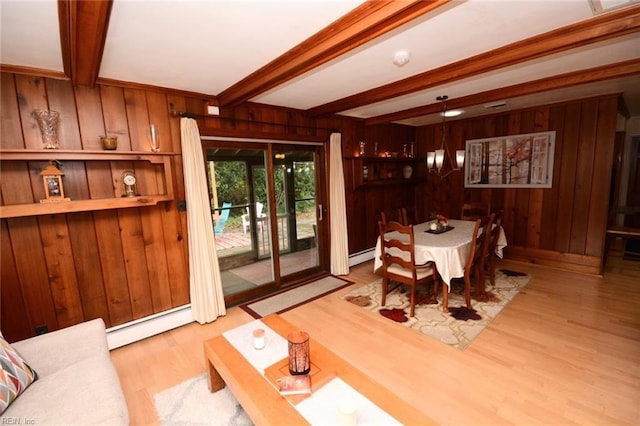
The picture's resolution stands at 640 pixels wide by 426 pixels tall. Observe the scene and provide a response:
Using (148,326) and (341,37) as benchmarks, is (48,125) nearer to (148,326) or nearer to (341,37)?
(148,326)

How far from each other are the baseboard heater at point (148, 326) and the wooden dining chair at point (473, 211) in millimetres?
4217

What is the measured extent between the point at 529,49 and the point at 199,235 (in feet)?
11.0

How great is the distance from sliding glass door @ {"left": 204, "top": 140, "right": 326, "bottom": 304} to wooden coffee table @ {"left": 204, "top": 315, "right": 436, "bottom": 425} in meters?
1.78

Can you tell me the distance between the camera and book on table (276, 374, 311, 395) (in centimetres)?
144

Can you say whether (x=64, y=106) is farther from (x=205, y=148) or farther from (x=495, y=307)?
(x=495, y=307)

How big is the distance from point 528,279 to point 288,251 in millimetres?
3435

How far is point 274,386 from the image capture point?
4.93 feet

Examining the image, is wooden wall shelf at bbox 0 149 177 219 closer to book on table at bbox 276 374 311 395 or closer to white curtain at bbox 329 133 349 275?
book on table at bbox 276 374 311 395

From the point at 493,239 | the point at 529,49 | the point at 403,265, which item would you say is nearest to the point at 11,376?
the point at 403,265

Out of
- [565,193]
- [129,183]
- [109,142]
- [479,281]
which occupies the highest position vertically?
[109,142]

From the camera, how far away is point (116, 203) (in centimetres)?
245

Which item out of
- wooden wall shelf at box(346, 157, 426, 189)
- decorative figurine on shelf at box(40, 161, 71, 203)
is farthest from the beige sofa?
wooden wall shelf at box(346, 157, 426, 189)

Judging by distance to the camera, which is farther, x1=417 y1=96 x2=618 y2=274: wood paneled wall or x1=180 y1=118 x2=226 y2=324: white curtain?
x1=417 y1=96 x2=618 y2=274: wood paneled wall

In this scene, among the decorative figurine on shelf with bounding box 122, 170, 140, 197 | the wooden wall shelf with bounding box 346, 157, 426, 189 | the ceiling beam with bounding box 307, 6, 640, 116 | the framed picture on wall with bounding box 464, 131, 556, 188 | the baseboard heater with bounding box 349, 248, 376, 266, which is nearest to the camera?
the ceiling beam with bounding box 307, 6, 640, 116
